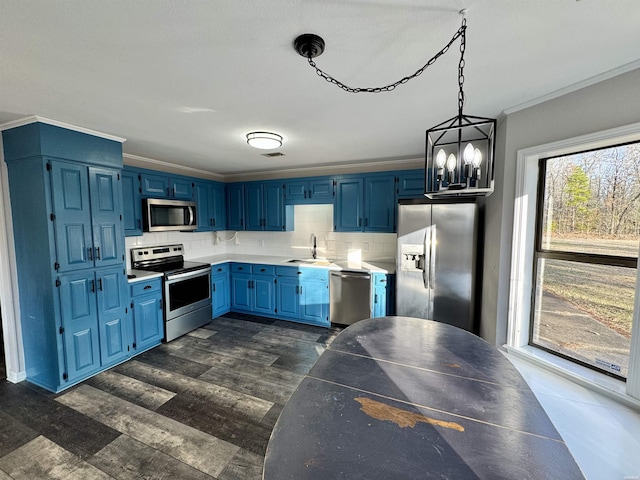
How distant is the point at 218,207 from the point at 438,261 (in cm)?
344

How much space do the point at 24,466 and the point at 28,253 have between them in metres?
1.63

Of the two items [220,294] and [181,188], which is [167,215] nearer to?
[181,188]

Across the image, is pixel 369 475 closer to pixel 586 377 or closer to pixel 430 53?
pixel 430 53

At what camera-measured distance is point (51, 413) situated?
2.15 m

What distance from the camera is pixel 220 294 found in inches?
165

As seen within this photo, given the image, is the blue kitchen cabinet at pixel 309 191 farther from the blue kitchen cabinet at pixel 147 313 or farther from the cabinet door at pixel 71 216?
the cabinet door at pixel 71 216

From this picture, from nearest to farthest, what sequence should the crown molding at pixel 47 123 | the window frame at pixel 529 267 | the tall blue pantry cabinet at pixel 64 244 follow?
the window frame at pixel 529 267 → the crown molding at pixel 47 123 → the tall blue pantry cabinet at pixel 64 244

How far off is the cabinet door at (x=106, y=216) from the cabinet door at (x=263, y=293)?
5.90 ft

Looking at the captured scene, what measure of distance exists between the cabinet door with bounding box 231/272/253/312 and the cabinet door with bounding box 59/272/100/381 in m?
1.88

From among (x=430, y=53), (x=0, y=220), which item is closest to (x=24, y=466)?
(x=0, y=220)

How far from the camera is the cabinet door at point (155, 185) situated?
3.40 meters

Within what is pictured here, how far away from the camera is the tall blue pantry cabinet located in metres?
2.29

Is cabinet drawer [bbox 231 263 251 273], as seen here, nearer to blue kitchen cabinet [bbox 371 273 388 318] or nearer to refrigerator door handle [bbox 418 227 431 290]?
blue kitchen cabinet [bbox 371 273 388 318]

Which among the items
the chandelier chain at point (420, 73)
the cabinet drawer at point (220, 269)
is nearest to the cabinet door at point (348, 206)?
the cabinet drawer at point (220, 269)
